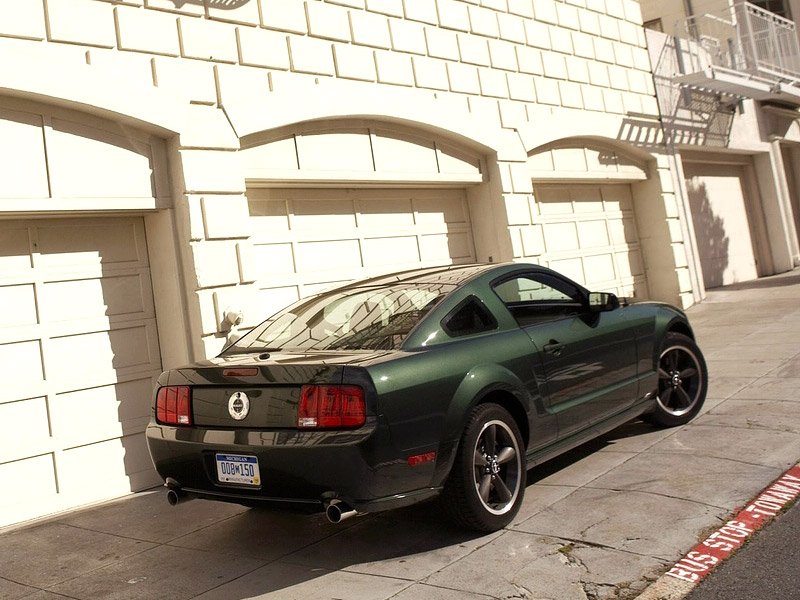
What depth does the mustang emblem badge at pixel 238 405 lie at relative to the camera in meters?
4.31

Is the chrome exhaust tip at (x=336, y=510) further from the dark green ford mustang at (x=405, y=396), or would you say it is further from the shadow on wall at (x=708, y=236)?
the shadow on wall at (x=708, y=236)

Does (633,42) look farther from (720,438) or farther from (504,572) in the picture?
(504,572)

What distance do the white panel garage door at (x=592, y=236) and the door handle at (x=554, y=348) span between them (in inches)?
252

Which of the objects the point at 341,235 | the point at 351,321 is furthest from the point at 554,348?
the point at 341,235

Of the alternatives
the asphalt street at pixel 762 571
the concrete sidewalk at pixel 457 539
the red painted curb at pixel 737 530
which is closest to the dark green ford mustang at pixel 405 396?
the concrete sidewalk at pixel 457 539

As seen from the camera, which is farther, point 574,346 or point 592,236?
point 592,236

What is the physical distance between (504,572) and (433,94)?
728cm

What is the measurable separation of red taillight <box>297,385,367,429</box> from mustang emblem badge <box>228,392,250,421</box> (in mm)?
338

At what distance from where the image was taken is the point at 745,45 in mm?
16562

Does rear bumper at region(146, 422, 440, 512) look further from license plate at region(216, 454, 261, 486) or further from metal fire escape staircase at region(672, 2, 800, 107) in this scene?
metal fire escape staircase at region(672, 2, 800, 107)

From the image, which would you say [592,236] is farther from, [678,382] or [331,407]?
[331,407]


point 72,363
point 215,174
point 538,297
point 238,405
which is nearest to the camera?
point 238,405

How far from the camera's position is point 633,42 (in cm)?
1427

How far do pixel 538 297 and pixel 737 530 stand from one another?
1966 mm
